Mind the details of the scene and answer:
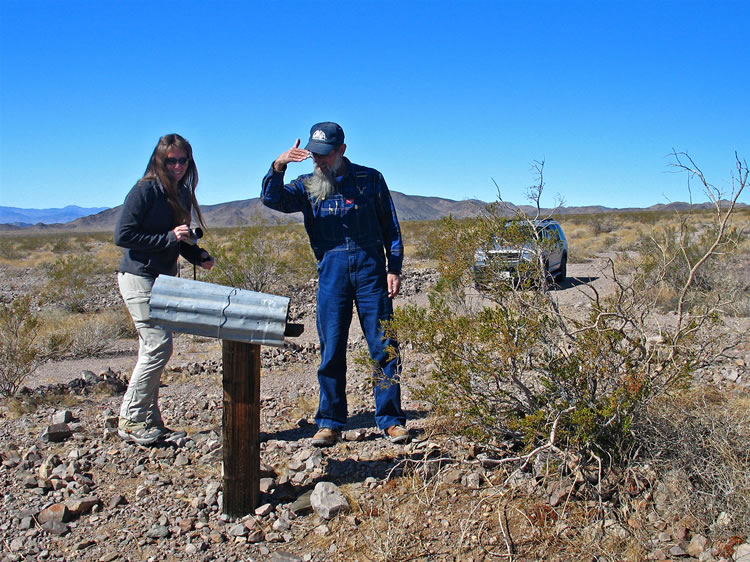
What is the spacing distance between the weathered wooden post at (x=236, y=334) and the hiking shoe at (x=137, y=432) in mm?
1056

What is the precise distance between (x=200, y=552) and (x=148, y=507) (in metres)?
0.56

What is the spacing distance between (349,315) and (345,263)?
34 centimetres

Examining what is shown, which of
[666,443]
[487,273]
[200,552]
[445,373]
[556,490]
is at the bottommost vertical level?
[200,552]

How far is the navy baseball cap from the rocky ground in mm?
1488

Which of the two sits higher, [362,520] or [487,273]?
Result: [487,273]

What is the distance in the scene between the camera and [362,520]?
10.2 ft

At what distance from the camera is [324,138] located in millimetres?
3783

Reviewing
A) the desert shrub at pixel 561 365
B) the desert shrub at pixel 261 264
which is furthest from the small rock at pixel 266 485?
the desert shrub at pixel 261 264

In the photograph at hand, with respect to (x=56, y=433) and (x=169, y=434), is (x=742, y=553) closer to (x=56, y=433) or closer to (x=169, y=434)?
(x=169, y=434)

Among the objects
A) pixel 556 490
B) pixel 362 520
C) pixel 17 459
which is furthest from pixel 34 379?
pixel 556 490

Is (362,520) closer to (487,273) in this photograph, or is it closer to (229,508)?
(229,508)

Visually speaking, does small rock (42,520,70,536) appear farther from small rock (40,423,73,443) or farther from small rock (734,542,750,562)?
small rock (734,542,750,562)

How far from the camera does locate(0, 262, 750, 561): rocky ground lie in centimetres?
283

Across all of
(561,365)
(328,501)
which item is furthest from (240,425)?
(561,365)
